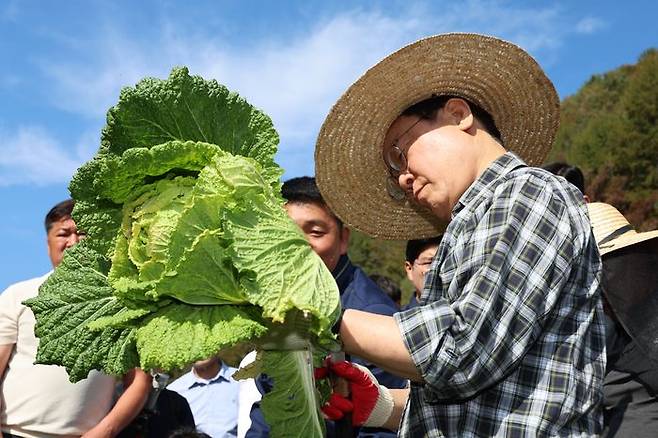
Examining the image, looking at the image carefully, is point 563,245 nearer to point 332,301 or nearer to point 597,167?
point 332,301

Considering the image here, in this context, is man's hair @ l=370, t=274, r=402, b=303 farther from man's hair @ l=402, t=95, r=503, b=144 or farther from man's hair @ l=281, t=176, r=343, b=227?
man's hair @ l=402, t=95, r=503, b=144

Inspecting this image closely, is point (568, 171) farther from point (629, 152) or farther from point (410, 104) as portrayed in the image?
point (629, 152)

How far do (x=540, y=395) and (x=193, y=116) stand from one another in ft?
4.70

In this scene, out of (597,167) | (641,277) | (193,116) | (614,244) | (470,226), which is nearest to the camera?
(470,226)

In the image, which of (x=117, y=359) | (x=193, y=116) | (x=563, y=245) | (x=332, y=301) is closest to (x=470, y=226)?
(x=563, y=245)

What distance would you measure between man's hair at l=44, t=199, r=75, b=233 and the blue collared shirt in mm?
1886

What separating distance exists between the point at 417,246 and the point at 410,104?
8.17ft

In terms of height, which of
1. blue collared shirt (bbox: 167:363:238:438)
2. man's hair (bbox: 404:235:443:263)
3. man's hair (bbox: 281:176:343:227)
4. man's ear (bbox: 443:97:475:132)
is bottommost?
blue collared shirt (bbox: 167:363:238:438)

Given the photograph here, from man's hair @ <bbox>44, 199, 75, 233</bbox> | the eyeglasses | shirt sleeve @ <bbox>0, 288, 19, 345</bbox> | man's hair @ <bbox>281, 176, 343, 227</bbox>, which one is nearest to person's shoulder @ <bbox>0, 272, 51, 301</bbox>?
shirt sleeve @ <bbox>0, 288, 19, 345</bbox>

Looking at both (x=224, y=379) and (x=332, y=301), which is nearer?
(x=332, y=301)

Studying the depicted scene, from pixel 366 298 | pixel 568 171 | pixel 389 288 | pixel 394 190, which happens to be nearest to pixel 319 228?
pixel 366 298

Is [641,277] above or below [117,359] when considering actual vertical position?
below

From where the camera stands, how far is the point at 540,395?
2318 millimetres

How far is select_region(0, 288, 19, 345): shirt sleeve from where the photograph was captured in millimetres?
5383
